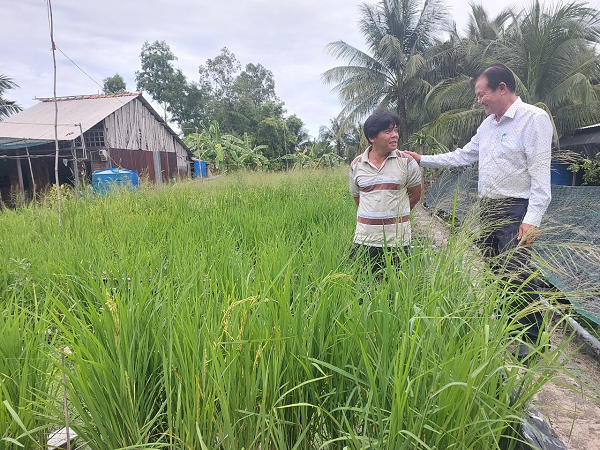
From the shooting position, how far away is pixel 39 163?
14.9 m

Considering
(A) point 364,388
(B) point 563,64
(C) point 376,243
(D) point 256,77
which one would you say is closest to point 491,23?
(B) point 563,64

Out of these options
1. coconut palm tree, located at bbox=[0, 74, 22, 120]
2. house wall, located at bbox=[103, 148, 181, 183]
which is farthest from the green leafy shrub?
coconut palm tree, located at bbox=[0, 74, 22, 120]

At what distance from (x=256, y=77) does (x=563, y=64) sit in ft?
109

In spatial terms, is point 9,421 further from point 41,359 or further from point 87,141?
point 87,141

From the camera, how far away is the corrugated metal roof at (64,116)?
46.1 ft

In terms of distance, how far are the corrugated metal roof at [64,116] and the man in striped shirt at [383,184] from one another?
13.4 m

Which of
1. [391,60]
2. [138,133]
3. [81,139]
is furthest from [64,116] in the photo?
[391,60]

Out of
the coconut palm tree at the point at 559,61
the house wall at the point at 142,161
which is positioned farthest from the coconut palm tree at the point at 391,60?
the house wall at the point at 142,161

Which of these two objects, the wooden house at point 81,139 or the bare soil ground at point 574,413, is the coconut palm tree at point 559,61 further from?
the wooden house at point 81,139

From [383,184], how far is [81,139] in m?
13.7

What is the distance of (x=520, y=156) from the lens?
85.6 inches

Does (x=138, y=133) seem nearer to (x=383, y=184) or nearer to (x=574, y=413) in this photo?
(x=383, y=184)

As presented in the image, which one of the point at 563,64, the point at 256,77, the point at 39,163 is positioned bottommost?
the point at 39,163

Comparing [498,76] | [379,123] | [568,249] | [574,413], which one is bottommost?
[574,413]
